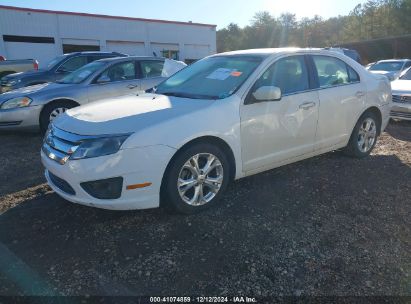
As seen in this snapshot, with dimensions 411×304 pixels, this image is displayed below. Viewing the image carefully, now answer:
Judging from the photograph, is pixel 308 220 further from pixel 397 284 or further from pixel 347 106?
pixel 347 106

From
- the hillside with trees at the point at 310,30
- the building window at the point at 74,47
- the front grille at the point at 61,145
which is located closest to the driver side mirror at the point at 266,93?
the front grille at the point at 61,145

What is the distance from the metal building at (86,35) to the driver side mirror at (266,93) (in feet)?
75.5

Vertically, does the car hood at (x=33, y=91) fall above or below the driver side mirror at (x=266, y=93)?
below

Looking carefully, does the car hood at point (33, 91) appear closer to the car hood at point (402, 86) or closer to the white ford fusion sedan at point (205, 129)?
the white ford fusion sedan at point (205, 129)

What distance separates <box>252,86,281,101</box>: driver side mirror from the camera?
12.5ft

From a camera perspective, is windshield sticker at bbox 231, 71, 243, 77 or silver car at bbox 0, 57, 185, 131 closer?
windshield sticker at bbox 231, 71, 243, 77

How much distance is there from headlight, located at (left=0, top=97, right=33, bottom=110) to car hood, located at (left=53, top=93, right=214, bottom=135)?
337 cm

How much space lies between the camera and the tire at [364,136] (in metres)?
5.30

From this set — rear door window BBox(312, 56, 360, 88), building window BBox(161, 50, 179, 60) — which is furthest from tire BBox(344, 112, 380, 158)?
building window BBox(161, 50, 179, 60)

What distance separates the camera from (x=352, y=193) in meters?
4.22

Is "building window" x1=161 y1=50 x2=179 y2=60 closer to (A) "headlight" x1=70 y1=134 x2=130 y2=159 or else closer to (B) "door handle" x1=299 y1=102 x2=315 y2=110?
(B) "door handle" x1=299 y1=102 x2=315 y2=110

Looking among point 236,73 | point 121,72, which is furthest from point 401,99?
point 121,72

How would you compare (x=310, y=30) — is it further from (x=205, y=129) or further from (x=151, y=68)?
(x=205, y=129)

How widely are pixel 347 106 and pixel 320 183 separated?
1171 millimetres
